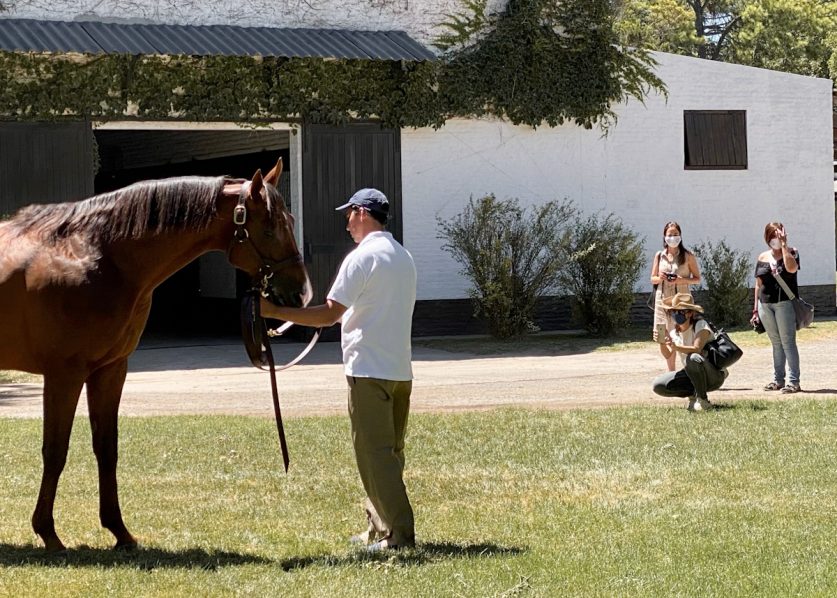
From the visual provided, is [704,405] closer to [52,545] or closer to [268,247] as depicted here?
[268,247]

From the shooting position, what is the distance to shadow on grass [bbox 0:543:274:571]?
6383mm

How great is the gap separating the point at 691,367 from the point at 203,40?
10.3 meters

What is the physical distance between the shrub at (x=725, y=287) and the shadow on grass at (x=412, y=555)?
53.4 ft

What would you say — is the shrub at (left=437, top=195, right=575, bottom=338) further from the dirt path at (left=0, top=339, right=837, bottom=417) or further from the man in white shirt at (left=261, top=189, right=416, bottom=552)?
the man in white shirt at (left=261, top=189, right=416, bottom=552)

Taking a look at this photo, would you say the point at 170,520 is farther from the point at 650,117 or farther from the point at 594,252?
the point at 650,117

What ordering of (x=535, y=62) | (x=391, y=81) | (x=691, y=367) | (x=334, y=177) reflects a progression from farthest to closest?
(x=535, y=62), (x=391, y=81), (x=334, y=177), (x=691, y=367)

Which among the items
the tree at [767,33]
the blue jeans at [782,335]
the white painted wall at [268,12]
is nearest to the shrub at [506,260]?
the white painted wall at [268,12]

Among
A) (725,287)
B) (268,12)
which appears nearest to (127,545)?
(268,12)

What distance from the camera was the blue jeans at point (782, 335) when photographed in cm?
1367

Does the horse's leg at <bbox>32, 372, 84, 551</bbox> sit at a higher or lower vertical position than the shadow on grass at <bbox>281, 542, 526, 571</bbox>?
higher

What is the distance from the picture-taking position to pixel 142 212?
6574mm

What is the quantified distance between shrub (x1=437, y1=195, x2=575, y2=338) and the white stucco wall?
911mm

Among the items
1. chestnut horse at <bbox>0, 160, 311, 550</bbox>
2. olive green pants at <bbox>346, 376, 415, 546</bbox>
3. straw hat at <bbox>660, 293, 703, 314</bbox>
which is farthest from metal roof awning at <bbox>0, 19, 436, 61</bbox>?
olive green pants at <bbox>346, 376, 415, 546</bbox>

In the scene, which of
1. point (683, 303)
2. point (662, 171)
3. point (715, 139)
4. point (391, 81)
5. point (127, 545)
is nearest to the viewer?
point (127, 545)
